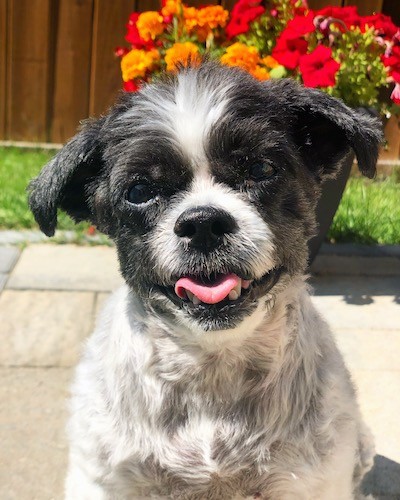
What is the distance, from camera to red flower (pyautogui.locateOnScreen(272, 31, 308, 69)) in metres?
4.54

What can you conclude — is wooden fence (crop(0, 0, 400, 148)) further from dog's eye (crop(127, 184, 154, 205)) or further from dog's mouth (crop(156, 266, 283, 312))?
dog's mouth (crop(156, 266, 283, 312))

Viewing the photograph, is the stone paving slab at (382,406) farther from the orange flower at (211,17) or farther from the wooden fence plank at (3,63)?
the wooden fence plank at (3,63)

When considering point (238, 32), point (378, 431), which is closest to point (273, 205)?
point (378, 431)

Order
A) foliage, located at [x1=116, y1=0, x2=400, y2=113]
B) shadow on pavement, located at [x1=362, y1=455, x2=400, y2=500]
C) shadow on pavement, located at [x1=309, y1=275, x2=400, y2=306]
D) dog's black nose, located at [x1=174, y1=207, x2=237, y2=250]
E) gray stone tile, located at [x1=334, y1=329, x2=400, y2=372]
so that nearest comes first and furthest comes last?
dog's black nose, located at [x1=174, y1=207, x2=237, y2=250], shadow on pavement, located at [x1=362, y1=455, x2=400, y2=500], gray stone tile, located at [x1=334, y1=329, x2=400, y2=372], foliage, located at [x1=116, y1=0, x2=400, y2=113], shadow on pavement, located at [x1=309, y1=275, x2=400, y2=306]

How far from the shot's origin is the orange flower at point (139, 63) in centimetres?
484

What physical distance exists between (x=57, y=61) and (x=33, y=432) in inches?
196

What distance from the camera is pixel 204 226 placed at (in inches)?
85.0

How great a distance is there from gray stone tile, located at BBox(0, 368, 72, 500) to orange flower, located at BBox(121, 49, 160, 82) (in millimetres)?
1947

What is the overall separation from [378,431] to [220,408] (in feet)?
4.18

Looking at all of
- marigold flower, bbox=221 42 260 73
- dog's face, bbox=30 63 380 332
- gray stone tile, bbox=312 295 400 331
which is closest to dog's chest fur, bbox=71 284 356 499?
dog's face, bbox=30 63 380 332

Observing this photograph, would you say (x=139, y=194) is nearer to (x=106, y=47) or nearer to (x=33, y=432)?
(x=33, y=432)

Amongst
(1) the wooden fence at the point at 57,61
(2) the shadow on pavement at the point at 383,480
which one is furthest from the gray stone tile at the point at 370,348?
(1) the wooden fence at the point at 57,61

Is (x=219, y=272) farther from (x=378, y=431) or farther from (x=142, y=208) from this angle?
(x=378, y=431)

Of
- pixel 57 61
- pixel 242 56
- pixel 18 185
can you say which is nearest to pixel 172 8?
pixel 242 56
